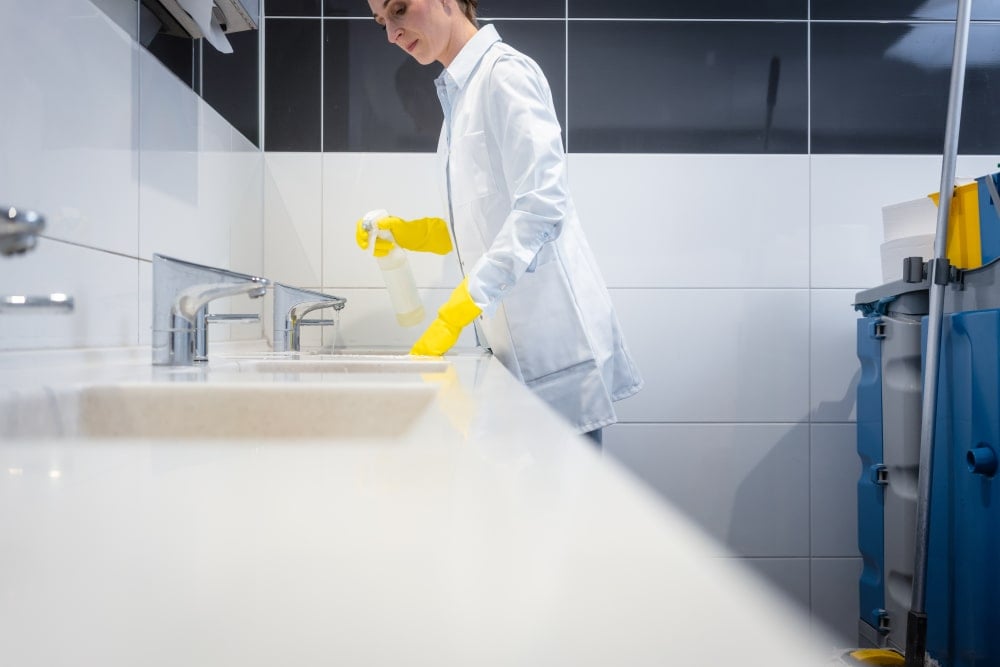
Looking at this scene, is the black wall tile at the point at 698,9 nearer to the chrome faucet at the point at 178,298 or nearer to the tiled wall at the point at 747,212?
the tiled wall at the point at 747,212

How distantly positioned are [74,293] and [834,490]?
6.27 ft

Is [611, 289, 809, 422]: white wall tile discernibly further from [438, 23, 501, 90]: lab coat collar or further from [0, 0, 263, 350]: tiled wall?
[0, 0, 263, 350]: tiled wall

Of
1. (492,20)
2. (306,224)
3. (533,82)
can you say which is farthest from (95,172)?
(492,20)

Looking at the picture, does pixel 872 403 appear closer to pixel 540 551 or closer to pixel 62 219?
pixel 62 219

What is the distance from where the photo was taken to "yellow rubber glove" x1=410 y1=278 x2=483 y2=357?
1.23 meters

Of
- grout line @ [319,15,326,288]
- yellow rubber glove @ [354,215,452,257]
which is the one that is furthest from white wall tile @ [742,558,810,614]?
grout line @ [319,15,326,288]

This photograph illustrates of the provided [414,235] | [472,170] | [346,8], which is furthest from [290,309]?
[346,8]

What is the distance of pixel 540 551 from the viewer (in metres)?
0.19

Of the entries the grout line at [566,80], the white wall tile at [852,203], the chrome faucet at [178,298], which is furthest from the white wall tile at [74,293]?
the white wall tile at [852,203]

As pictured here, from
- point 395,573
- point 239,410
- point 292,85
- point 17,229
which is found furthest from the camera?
point 292,85

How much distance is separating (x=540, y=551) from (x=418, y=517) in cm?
7

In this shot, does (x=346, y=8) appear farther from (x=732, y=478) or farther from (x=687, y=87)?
(x=732, y=478)

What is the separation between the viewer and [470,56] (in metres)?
1.46

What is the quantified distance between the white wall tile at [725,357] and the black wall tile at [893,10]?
2.56 ft
